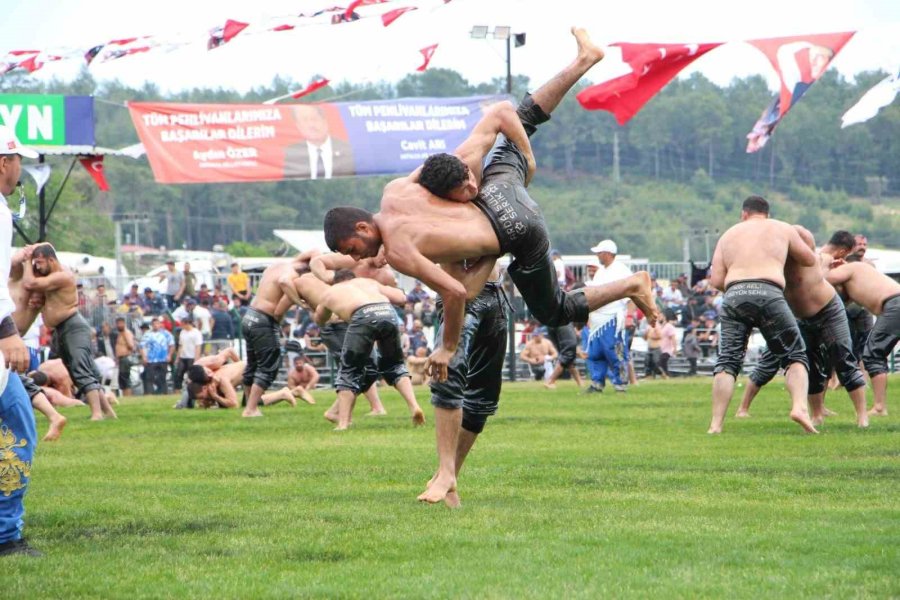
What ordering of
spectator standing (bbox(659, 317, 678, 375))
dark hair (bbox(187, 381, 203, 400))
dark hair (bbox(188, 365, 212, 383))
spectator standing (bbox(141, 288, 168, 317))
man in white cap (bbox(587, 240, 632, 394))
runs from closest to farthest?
dark hair (bbox(188, 365, 212, 383)) → dark hair (bbox(187, 381, 203, 400)) → man in white cap (bbox(587, 240, 632, 394)) → spectator standing (bbox(659, 317, 678, 375)) → spectator standing (bbox(141, 288, 168, 317))

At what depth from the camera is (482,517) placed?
6426 millimetres

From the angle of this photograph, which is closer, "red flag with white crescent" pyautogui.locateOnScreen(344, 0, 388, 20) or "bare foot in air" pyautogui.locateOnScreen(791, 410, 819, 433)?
"bare foot in air" pyautogui.locateOnScreen(791, 410, 819, 433)

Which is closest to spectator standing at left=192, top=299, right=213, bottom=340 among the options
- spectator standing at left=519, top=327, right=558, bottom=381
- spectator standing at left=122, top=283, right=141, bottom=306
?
spectator standing at left=122, top=283, right=141, bottom=306

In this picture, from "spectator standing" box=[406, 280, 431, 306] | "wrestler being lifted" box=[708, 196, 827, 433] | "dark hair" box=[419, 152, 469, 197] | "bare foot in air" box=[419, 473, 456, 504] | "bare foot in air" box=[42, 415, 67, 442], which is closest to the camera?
"dark hair" box=[419, 152, 469, 197]

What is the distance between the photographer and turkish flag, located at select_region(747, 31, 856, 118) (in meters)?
15.9

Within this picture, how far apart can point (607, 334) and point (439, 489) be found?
11693 mm

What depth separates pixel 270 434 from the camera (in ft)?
40.4

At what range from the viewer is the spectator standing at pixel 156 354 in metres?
24.2

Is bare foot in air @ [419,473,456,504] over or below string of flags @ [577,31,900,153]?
below

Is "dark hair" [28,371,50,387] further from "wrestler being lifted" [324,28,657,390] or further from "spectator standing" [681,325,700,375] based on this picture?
"spectator standing" [681,325,700,375]

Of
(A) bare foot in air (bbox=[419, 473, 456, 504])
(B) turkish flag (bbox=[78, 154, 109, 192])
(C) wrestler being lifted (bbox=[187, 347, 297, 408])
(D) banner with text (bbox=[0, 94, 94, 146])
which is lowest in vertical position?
(C) wrestler being lifted (bbox=[187, 347, 297, 408])

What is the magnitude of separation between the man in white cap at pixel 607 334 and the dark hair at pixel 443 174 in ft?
37.7

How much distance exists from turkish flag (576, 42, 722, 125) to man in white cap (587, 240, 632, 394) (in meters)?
1.87

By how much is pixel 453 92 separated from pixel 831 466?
101926 mm
